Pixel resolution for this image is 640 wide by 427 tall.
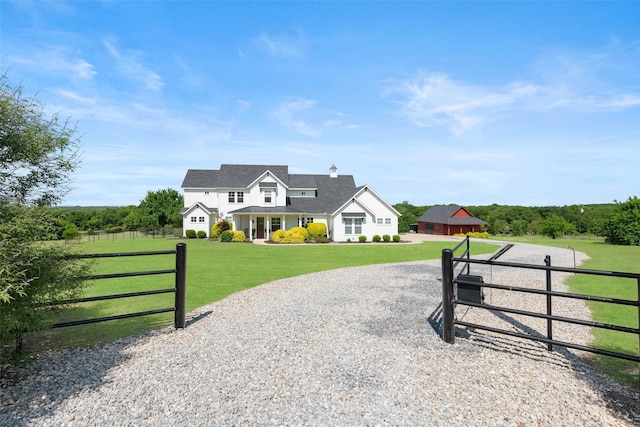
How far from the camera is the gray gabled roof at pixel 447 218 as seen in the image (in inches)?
1781

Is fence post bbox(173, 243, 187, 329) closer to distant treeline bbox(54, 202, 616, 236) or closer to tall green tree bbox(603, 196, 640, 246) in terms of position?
tall green tree bbox(603, 196, 640, 246)

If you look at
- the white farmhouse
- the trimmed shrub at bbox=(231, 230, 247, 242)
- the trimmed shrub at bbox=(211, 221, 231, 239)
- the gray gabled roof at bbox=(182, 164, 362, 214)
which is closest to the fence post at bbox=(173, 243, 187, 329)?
the trimmed shrub at bbox=(231, 230, 247, 242)

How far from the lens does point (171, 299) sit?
882cm

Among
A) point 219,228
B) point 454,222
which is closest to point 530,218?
point 454,222

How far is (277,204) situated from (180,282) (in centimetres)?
3075

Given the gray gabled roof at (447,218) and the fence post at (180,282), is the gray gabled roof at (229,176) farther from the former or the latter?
the fence post at (180,282)

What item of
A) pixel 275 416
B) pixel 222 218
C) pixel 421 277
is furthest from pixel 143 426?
pixel 222 218

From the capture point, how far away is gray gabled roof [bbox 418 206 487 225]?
1781 inches

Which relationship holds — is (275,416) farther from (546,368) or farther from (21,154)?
(21,154)

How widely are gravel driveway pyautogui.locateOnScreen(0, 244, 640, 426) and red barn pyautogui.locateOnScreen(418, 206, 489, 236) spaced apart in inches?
1631

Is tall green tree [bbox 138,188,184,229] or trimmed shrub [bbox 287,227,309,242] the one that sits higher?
tall green tree [bbox 138,188,184,229]

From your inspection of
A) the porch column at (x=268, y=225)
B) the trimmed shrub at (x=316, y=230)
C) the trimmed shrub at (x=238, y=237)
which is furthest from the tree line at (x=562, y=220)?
the trimmed shrub at (x=238, y=237)

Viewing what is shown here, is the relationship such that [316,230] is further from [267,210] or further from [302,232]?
[267,210]

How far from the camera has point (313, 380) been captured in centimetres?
430
